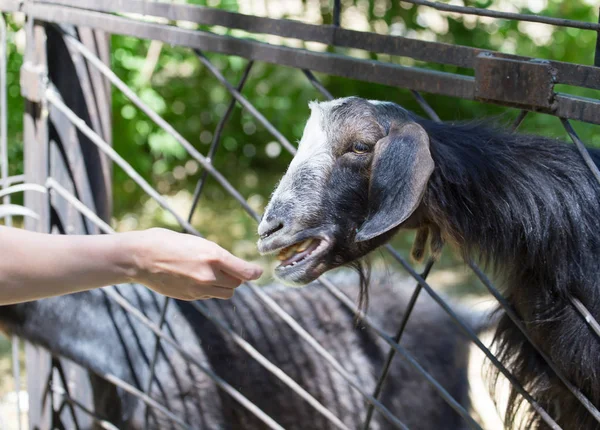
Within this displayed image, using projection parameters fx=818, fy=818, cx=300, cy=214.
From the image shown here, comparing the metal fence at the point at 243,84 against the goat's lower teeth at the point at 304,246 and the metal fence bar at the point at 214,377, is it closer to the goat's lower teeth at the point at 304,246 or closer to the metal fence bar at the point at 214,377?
the metal fence bar at the point at 214,377

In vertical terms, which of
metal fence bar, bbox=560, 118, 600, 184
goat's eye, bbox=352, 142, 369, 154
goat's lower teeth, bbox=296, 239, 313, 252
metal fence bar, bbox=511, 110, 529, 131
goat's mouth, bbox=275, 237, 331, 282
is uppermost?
metal fence bar, bbox=511, 110, 529, 131

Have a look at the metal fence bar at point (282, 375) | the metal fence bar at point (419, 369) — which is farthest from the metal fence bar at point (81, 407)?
the metal fence bar at point (419, 369)

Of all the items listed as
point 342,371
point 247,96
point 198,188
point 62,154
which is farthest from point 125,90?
point 247,96

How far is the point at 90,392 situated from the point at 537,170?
2.03 m

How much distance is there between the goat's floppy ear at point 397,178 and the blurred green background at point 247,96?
3764mm

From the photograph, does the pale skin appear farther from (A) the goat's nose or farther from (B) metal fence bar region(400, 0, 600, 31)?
(B) metal fence bar region(400, 0, 600, 31)

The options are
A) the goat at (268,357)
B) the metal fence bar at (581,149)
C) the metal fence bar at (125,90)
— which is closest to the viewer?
the metal fence bar at (581,149)

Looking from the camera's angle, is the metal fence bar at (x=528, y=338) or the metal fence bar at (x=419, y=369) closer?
the metal fence bar at (x=528, y=338)

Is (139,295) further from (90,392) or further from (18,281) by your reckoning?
(18,281)

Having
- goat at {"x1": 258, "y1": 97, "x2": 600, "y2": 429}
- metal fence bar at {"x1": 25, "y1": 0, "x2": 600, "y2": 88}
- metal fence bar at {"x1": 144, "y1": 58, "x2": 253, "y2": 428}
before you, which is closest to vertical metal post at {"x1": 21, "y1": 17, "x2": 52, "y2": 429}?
metal fence bar at {"x1": 25, "y1": 0, "x2": 600, "y2": 88}

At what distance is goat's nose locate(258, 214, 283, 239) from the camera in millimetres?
1964

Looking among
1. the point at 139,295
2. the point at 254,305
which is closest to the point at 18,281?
the point at 139,295

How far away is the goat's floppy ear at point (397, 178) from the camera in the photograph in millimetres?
1776

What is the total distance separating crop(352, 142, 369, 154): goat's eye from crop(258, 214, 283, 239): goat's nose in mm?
250
